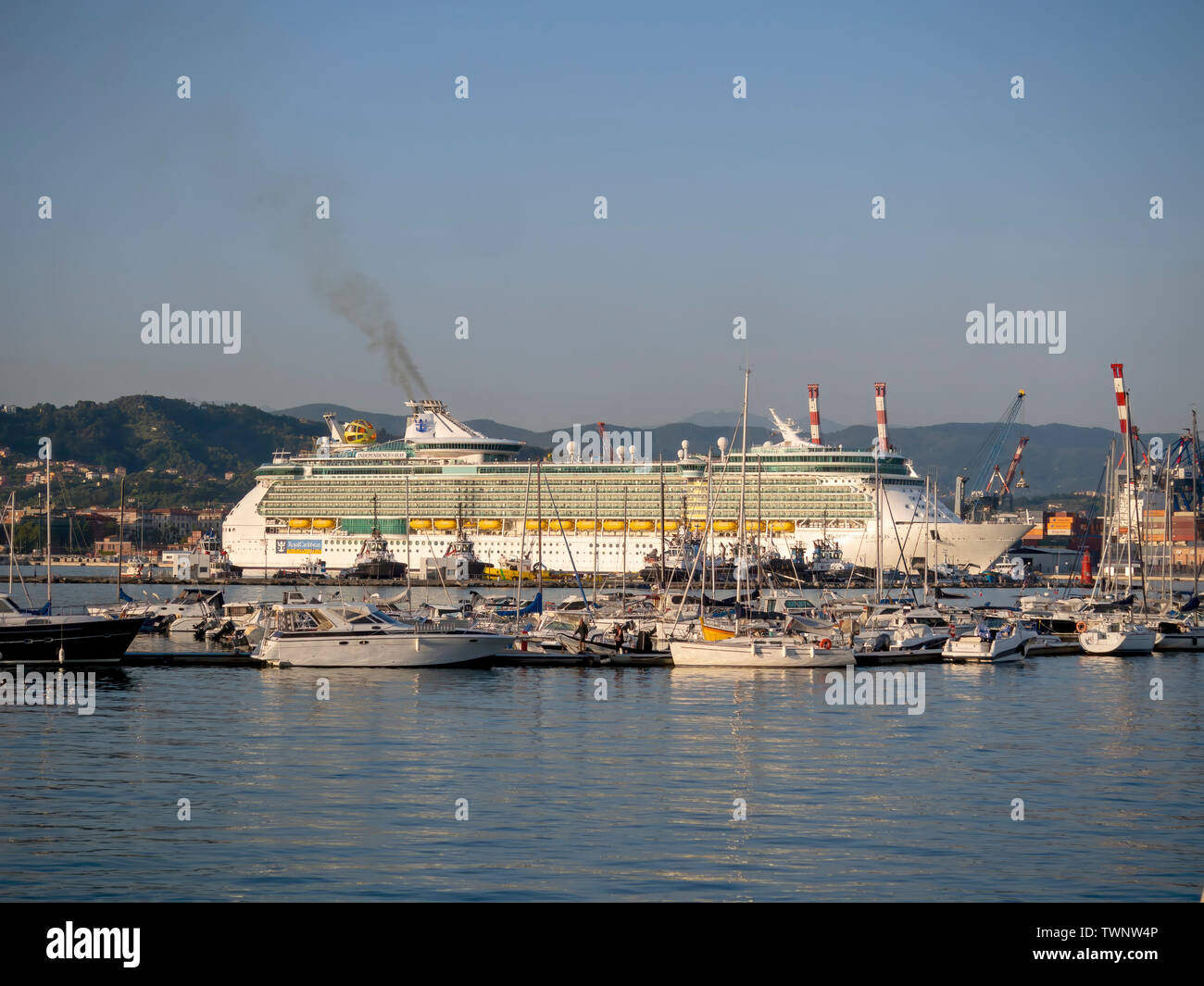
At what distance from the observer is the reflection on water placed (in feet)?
48.6

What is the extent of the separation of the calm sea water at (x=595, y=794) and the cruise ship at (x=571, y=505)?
72781 mm

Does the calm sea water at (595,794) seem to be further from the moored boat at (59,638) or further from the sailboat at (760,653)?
the sailboat at (760,653)

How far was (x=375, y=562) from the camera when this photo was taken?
11325cm

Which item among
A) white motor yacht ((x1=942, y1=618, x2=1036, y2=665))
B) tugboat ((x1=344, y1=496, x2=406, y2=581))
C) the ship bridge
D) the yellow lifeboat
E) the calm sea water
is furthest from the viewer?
the ship bridge

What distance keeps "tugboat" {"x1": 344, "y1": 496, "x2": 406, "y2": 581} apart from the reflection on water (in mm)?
78430

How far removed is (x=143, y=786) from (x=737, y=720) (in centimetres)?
1259

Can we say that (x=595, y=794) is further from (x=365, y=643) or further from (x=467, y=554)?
(x=467, y=554)

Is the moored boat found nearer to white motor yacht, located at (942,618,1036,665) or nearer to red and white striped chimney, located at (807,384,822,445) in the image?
white motor yacht, located at (942,618,1036,665)

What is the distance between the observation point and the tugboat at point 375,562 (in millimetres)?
112125

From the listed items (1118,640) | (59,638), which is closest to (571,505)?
(1118,640)

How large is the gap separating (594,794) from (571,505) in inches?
3915

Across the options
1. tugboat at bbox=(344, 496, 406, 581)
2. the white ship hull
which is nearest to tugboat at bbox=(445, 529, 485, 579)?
the white ship hull
